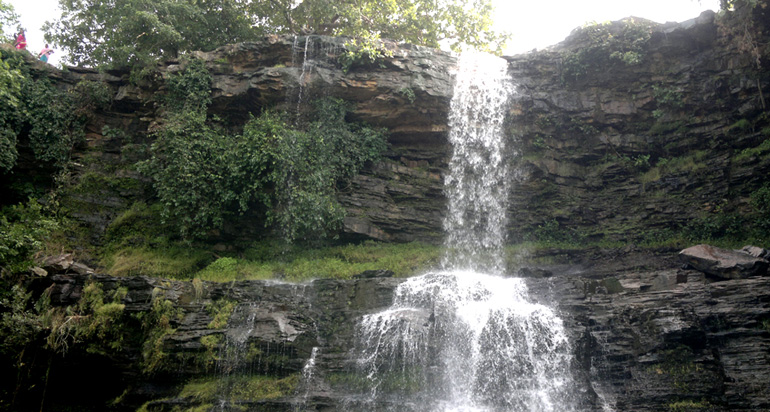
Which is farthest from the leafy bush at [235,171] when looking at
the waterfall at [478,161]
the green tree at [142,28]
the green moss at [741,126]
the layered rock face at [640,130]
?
the green moss at [741,126]

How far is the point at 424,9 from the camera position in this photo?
19.9 m

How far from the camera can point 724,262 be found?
9.92 m

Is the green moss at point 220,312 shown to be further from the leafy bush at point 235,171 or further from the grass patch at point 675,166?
the grass patch at point 675,166

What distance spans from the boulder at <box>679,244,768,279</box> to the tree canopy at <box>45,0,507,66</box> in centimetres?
1158

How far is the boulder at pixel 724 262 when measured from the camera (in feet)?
31.6

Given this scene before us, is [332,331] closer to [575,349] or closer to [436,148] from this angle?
[575,349]

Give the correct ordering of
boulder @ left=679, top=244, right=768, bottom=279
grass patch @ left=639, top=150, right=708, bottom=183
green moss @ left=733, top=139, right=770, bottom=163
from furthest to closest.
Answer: grass patch @ left=639, top=150, right=708, bottom=183
green moss @ left=733, top=139, right=770, bottom=163
boulder @ left=679, top=244, right=768, bottom=279

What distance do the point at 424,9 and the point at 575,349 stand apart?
15.6 metres

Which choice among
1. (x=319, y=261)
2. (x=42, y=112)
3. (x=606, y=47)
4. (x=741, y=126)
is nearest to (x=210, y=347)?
(x=319, y=261)

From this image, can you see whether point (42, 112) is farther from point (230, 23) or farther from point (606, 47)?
point (606, 47)

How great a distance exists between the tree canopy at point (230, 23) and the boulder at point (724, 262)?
11.6 m

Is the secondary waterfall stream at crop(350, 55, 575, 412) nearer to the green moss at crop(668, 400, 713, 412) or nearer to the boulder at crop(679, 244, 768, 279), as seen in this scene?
the green moss at crop(668, 400, 713, 412)

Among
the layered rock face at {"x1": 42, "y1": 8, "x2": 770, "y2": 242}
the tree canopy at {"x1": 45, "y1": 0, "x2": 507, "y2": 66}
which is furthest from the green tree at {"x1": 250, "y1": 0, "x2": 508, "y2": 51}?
the layered rock face at {"x1": 42, "y1": 8, "x2": 770, "y2": 242}

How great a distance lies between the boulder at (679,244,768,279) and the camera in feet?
31.6
